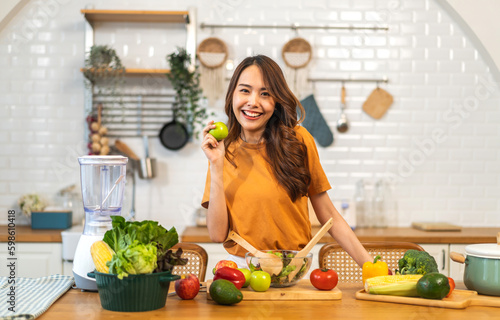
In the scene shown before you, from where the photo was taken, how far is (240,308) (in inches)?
64.8

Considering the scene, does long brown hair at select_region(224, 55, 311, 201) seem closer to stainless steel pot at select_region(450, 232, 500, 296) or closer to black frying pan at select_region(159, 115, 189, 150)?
stainless steel pot at select_region(450, 232, 500, 296)

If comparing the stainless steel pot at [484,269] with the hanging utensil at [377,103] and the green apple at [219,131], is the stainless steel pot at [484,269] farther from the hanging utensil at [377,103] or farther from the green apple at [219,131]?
the hanging utensil at [377,103]

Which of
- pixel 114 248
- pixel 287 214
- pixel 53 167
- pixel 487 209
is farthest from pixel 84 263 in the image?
pixel 487 209

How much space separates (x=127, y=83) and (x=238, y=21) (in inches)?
39.7

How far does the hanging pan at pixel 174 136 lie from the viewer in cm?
419

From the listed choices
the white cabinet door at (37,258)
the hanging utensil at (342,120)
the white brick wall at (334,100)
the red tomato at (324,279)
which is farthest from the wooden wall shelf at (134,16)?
the red tomato at (324,279)

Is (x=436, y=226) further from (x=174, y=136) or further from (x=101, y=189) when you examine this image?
(x=101, y=189)

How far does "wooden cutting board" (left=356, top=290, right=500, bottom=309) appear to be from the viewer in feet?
5.48

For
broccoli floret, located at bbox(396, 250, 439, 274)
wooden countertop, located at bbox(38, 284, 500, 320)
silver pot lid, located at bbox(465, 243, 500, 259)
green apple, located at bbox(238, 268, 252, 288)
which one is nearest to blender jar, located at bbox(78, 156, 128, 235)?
wooden countertop, located at bbox(38, 284, 500, 320)

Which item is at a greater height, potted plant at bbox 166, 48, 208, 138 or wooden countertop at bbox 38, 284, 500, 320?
potted plant at bbox 166, 48, 208, 138

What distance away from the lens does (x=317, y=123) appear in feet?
14.0

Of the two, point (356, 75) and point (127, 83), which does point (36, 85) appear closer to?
point (127, 83)

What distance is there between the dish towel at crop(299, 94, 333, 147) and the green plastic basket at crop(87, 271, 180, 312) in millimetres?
2833

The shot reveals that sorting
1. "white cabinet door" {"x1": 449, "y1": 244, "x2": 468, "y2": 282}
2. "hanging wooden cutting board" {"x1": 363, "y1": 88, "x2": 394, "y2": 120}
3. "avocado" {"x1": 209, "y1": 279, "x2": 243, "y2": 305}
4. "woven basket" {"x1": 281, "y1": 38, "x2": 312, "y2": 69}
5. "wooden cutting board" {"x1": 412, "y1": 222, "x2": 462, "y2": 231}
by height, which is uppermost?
"woven basket" {"x1": 281, "y1": 38, "x2": 312, "y2": 69}
